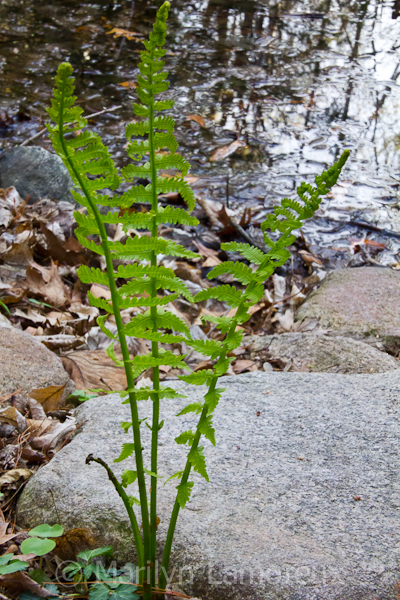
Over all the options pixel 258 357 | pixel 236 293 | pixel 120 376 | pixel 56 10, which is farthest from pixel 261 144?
pixel 56 10

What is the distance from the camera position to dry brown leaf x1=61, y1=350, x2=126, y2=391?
2.42 metres

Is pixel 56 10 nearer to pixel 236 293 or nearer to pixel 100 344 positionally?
pixel 100 344

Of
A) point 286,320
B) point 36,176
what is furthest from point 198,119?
point 286,320

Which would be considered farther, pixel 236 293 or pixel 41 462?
pixel 41 462

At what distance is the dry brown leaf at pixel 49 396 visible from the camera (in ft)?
A: 6.88

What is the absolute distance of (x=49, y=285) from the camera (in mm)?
3014

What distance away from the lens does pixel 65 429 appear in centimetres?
198

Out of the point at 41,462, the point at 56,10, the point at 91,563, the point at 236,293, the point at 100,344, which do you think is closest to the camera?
the point at 236,293

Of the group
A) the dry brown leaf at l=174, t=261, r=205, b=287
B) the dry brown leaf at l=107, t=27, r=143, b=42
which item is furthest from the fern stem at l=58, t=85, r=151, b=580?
the dry brown leaf at l=107, t=27, r=143, b=42

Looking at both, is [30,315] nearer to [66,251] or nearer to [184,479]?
[66,251]

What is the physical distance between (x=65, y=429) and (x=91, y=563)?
63 centimetres

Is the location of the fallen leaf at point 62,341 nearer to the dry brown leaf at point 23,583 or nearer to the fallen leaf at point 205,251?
the dry brown leaf at point 23,583

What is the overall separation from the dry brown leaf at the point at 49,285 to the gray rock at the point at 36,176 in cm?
134

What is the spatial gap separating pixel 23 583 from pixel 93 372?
1.22 metres
